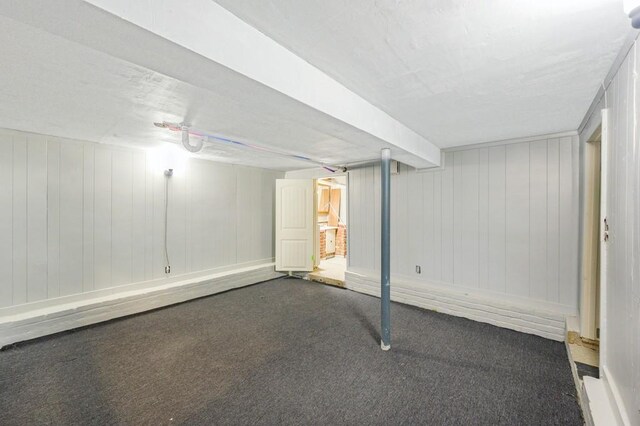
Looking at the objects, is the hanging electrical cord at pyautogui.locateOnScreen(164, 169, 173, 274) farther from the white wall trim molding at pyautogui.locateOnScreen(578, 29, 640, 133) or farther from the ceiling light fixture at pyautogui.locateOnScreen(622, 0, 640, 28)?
the white wall trim molding at pyautogui.locateOnScreen(578, 29, 640, 133)

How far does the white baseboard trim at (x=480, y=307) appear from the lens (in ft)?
9.04

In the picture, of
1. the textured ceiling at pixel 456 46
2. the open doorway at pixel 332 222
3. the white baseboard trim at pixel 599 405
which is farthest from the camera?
the open doorway at pixel 332 222

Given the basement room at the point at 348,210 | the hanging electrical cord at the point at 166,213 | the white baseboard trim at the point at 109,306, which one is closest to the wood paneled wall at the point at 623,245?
the basement room at the point at 348,210

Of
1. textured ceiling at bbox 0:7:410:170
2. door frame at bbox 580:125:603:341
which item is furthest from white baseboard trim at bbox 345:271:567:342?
textured ceiling at bbox 0:7:410:170

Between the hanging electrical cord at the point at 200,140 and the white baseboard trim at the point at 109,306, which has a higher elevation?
the hanging electrical cord at the point at 200,140

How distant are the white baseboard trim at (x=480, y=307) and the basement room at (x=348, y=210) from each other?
24mm

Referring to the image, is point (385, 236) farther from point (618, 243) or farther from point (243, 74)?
point (243, 74)

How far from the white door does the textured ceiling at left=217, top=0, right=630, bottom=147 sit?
3.15m

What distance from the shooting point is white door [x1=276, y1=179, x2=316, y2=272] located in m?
5.09

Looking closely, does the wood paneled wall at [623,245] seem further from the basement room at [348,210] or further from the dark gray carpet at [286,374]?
the dark gray carpet at [286,374]

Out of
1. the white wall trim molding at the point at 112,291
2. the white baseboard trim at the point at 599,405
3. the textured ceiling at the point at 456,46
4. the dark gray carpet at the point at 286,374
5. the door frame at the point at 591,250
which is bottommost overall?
the dark gray carpet at the point at 286,374

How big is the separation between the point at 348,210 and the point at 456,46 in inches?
133

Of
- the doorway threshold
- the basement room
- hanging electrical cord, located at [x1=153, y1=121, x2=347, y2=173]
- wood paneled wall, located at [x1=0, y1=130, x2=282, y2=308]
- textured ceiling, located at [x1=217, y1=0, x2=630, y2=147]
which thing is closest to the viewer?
textured ceiling, located at [x1=217, y1=0, x2=630, y2=147]

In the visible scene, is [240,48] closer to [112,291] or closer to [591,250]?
[591,250]
